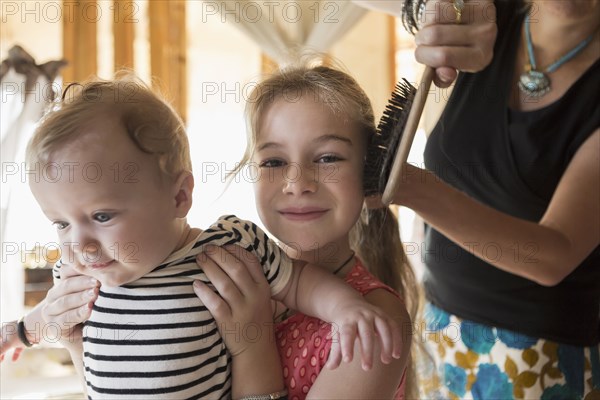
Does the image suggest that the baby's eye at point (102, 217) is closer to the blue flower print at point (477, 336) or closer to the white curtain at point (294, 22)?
the blue flower print at point (477, 336)

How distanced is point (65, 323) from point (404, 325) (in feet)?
1.56

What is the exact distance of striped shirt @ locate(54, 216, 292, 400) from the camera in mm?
794

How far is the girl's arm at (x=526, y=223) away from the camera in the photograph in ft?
3.04

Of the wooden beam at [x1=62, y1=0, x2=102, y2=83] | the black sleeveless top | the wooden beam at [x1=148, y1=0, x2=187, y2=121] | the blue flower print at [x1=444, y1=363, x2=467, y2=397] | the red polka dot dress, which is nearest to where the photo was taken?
the red polka dot dress

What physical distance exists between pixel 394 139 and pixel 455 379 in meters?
0.70

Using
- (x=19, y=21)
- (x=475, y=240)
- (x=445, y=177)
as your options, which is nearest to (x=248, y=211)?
(x=19, y=21)

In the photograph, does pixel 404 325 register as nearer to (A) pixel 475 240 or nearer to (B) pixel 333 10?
(A) pixel 475 240

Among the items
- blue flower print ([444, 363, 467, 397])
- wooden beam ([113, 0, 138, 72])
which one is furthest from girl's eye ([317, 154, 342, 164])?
wooden beam ([113, 0, 138, 72])

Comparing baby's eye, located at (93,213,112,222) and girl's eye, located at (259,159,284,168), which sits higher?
girl's eye, located at (259,159,284,168)

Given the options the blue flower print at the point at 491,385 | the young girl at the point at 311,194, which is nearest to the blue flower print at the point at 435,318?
the blue flower print at the point at 491,385

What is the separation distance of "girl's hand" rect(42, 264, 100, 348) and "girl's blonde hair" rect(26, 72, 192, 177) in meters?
0.18

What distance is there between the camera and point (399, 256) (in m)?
1.11

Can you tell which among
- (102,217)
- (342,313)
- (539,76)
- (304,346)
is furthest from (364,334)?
(539,76)

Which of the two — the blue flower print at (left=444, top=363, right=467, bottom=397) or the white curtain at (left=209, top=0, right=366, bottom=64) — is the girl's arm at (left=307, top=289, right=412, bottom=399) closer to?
the blue flower print at (left=444, top=363, right=467, bottom=397)
